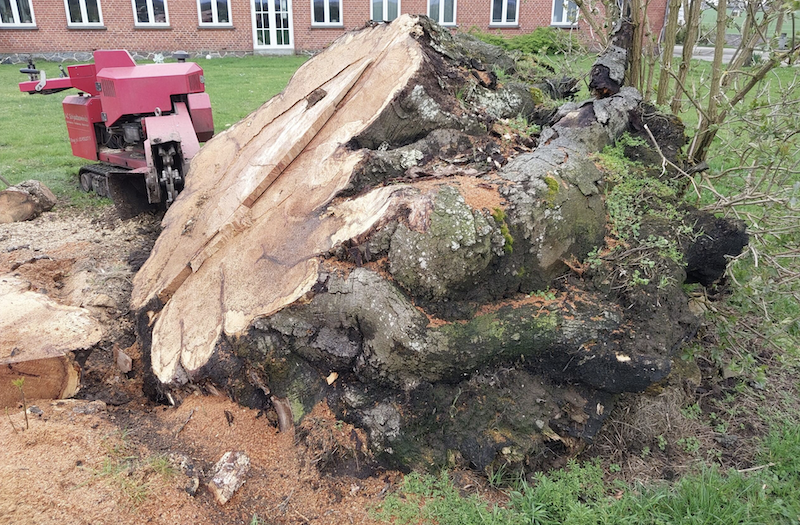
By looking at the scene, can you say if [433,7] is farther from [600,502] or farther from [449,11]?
[600,502]

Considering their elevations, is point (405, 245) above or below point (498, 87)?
below

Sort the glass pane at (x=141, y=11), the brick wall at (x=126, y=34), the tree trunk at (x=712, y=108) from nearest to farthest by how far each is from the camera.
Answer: the tree trunk at (x=712, y=108), the brick wall at (x=126, y=34), the glass pane at (x=141, y=11)

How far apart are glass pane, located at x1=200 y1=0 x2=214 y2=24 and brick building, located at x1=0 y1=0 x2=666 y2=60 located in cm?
1

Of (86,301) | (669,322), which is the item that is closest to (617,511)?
(669,322)

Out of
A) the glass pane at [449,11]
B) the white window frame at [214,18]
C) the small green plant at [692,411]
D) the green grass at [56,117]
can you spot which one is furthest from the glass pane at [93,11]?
the small green plant at [692,411]

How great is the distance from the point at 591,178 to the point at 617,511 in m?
1.56

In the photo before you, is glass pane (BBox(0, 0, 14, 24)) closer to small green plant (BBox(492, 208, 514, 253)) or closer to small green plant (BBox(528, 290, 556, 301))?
small green plant (BBox(492, 208, 514, 253))

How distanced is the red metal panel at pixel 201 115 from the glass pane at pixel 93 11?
14.3 metres

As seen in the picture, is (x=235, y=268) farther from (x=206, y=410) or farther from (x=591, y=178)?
(x=591, y=178)

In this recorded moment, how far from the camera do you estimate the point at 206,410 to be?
104 inches

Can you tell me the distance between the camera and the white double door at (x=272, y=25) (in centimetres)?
1759

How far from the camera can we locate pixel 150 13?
1691 centimetres

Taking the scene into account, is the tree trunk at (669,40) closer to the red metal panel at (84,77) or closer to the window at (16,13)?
the red metal panel at (84,77)

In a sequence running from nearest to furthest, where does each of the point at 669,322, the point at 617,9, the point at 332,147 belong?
1. the point at 669,322
2. the point at 332,147
3. the point at 617,9
